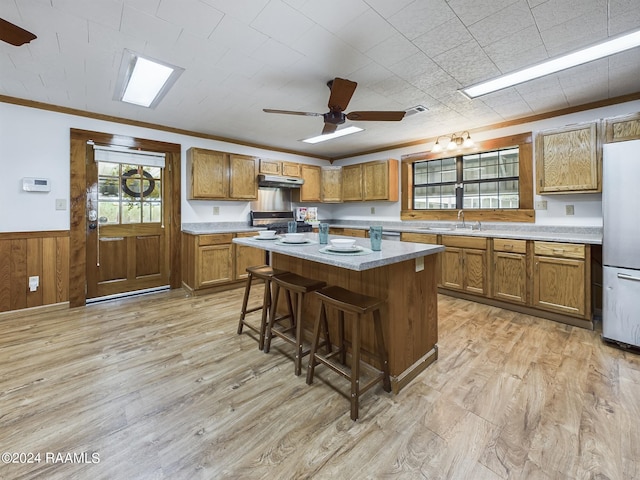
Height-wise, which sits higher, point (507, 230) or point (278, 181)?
point (278, 181)

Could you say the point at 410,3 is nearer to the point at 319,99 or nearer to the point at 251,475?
the point at 319,99

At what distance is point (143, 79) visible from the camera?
2721 mm

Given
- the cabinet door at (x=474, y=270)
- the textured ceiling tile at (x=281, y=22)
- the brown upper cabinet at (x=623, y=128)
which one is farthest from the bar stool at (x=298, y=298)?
the brown upper cabinet at (x=623, y=128)

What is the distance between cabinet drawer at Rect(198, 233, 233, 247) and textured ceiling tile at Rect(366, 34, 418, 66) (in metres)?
2.97

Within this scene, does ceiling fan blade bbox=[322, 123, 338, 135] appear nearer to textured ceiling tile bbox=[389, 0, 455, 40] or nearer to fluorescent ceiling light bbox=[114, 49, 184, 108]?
textured ceiling tile bbox=[389, 0, 455, 40]

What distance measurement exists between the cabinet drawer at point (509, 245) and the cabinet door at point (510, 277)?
0.05m

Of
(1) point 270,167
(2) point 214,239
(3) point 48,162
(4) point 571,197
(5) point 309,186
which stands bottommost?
(2) point 214,239

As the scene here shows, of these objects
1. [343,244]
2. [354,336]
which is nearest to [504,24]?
[343,244]

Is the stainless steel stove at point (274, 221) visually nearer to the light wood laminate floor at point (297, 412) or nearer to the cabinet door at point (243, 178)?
the cabinet door at point (243, 178)

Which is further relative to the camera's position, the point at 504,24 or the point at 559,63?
the point at 559,63

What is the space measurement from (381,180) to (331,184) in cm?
114

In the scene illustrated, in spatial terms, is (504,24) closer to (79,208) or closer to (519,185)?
(519,185)

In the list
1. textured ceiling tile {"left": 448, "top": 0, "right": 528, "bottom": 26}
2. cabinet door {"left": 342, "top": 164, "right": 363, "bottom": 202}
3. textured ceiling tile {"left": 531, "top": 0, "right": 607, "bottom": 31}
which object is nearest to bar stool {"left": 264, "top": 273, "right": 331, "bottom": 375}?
textured ceiling tile {"left": 448, "top": 0, "right": 528, "bottom": 26}

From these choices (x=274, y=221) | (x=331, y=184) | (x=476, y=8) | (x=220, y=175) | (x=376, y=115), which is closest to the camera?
(x=476, y=8)
